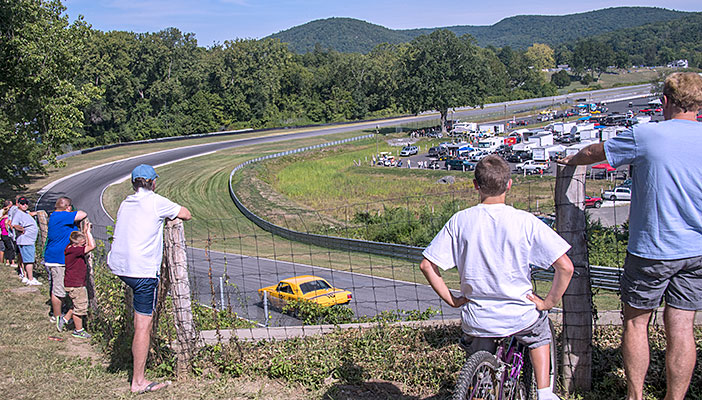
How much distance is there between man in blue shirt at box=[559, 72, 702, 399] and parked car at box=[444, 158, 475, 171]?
48.2 m

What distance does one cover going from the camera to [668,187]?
3.61m

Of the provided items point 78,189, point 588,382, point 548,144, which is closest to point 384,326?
point 588,382

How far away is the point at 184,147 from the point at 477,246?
2479 inches

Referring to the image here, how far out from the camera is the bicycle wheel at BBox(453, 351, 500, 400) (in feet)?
10.4

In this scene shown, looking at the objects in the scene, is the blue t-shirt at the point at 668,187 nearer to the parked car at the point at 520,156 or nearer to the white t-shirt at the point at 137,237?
the white t-shirt at the point at 137,237

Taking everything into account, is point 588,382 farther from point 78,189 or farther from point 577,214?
point 78,189

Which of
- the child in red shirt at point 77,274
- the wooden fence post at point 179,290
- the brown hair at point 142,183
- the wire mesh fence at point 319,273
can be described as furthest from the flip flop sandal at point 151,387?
the child in red shirt at point 77,274

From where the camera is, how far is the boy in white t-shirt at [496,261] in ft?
11.2

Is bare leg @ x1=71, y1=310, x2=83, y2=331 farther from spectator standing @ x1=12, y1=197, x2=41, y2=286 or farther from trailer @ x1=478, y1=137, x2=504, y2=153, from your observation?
trailer @ x1=478, y1=137, x2=504, y2=153

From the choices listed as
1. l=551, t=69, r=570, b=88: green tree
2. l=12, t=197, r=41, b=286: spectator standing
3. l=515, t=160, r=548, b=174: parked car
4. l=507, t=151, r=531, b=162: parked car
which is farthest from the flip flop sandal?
l=551, t=69, r=570, b=88: green tree

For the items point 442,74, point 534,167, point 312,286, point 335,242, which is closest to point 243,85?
point 442,74

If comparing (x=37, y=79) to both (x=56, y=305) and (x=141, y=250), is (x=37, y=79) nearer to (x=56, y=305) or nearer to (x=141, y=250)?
(x=56, y=305)

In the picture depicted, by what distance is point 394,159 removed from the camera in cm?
5828

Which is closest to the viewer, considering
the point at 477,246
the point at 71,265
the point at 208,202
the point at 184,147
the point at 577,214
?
the point at 477,246
